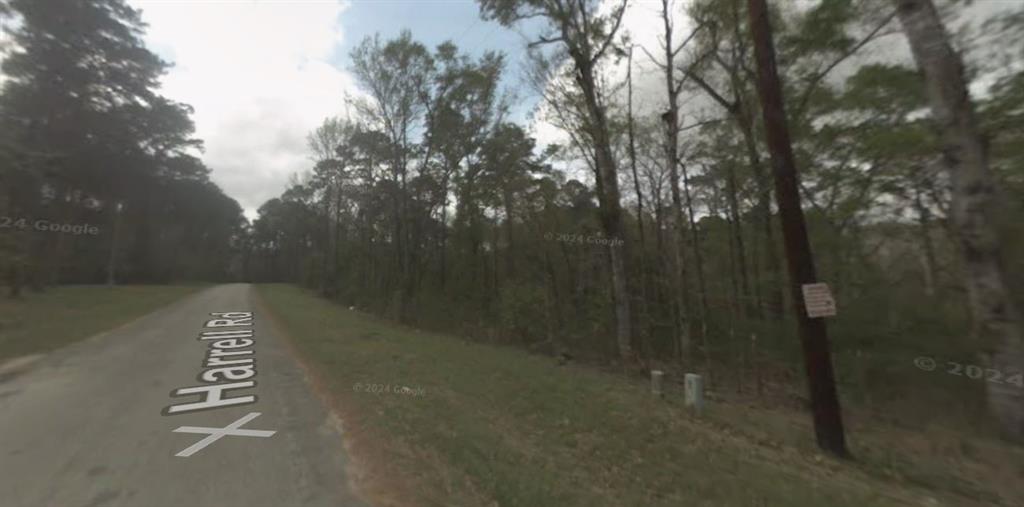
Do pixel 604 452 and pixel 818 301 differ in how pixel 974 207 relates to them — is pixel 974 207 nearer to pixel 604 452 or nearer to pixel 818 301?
pixel 818 301

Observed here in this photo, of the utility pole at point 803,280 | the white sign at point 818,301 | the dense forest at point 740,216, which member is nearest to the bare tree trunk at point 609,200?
the dense forest at point 740,216

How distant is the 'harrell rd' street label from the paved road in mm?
159

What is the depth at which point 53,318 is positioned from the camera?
14766 millimetres

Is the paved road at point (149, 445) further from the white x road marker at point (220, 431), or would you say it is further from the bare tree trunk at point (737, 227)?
the bare tree trunk at point (737, 227)

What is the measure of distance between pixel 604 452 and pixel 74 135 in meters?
29.7

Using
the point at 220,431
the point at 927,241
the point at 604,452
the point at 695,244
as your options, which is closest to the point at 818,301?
the point at 604,452

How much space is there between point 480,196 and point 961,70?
1895cm

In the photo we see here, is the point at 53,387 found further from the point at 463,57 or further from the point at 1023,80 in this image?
the point at 463,57

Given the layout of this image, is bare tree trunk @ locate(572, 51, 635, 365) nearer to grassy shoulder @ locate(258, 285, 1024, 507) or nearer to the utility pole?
grassy shoulder @ locate(258, 285, 1024, 507)

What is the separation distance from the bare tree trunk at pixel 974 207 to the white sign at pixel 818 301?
2.62m

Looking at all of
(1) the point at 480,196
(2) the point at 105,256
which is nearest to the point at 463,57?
(1) the point at 480,196

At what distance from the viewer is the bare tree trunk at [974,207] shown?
6.66 meters

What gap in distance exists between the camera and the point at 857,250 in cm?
1227

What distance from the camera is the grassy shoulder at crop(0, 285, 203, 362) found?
420 inches
